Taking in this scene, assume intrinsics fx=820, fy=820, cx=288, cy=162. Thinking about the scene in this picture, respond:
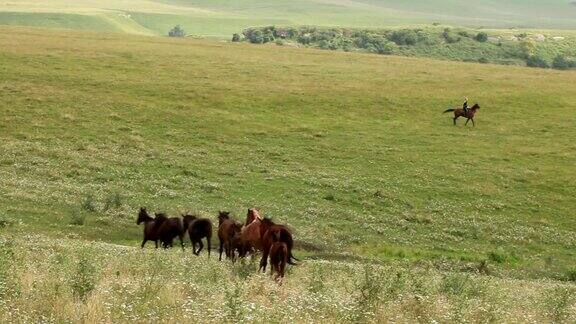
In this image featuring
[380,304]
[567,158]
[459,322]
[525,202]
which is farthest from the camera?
[567,158]

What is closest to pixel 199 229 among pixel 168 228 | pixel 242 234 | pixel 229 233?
pixel 168 228

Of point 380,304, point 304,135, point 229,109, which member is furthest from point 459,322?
point 229,109

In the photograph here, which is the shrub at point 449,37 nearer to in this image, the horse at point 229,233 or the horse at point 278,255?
the horse at point 229,233

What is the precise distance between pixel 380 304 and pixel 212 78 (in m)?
54.8

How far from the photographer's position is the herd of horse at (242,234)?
1791 centimetres

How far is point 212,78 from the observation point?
219 feet

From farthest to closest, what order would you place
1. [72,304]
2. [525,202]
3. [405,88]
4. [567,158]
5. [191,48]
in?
1. [191,48]
2. [405,88]
3. [567,158]
4. [525,202]
5. [72,304]

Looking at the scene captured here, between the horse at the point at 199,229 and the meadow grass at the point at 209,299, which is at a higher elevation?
the meadow grass at the point at 209,299

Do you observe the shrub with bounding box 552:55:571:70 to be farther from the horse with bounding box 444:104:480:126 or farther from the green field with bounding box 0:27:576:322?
the horse with bounding box 444:104:480:126

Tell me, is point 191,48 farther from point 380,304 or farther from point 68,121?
point 380,304

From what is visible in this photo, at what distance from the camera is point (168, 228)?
27.5m

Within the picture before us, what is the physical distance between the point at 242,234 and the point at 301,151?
2787cm

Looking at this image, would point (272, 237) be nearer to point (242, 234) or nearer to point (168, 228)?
point (242, 234)

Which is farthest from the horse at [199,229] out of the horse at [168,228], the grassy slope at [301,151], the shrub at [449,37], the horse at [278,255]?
the shrub at [449,37]
